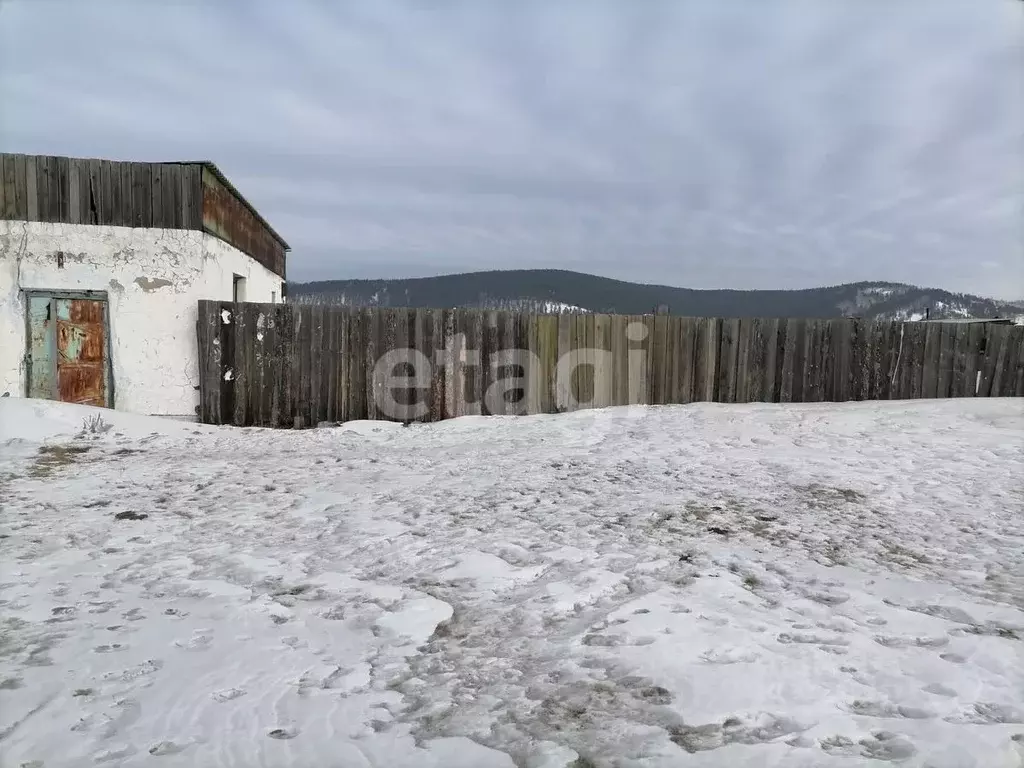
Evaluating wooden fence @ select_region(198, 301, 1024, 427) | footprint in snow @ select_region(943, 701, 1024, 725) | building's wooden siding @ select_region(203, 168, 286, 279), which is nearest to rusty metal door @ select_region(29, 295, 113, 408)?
wooden fence @ select_region(198, 301, 1024, 427)

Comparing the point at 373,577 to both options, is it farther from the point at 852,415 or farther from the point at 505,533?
the point at 852,415

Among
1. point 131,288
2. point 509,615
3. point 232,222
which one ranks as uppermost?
point 232,222

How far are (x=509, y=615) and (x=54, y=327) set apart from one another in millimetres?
9159

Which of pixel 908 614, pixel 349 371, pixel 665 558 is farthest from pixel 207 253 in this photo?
pixel 908 614

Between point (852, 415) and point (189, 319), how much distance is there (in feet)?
35.1

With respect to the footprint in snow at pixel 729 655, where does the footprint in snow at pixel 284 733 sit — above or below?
below

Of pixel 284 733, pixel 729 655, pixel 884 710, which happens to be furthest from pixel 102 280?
pixel 884 710

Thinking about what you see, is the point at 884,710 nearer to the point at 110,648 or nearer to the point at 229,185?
the point at 110,648

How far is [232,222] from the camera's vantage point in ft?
37.4

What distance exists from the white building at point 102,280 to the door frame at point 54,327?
0.05ft

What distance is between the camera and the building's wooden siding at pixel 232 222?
9594mm

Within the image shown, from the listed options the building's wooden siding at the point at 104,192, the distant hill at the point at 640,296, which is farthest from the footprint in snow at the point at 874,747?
the distant hill at the point at 640,296

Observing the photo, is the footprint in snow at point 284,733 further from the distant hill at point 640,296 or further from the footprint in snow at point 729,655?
the distant hill at point 640,296

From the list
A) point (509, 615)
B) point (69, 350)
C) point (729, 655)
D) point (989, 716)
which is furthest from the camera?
point (69, 350)
